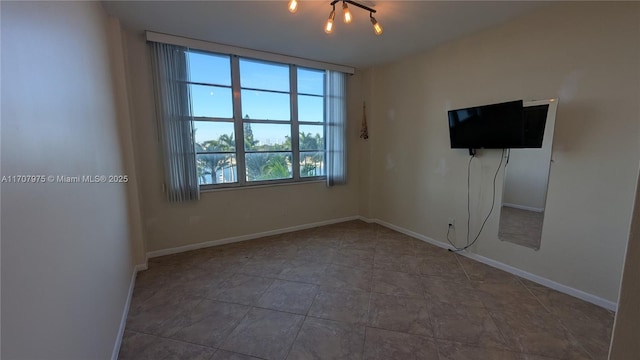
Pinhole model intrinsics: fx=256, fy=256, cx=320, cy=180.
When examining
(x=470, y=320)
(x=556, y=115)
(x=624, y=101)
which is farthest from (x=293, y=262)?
(x=624, y=101)

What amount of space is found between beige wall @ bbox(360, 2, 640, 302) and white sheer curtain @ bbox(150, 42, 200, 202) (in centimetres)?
304

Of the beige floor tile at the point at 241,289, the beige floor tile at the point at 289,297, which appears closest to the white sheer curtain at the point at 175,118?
the beige floor tile at the point at 241,289

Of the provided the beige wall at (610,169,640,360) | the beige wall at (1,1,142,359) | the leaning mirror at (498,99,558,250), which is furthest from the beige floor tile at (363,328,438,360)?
the leaning mirror at (498,99,558,250)

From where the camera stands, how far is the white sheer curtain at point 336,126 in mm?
4090

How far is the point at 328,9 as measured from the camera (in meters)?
2.38

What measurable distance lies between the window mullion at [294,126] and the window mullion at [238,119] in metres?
0.77

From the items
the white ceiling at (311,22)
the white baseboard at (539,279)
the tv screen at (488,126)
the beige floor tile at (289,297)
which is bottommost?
the beige floor tile at (289,297)

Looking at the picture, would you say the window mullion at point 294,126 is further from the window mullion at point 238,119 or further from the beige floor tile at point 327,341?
the beige floor tile at point 327,341

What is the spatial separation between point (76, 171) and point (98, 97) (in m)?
0.86

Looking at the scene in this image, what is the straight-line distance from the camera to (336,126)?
420 cm

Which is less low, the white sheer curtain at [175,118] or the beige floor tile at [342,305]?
the white sheer curtain at [175,118]

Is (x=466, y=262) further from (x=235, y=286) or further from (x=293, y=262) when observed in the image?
(x=235, y=286)

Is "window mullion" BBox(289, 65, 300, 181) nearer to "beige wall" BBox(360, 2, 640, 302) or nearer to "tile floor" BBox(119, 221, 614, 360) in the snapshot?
"tile floor" BBox(119, 221, 614, 360)

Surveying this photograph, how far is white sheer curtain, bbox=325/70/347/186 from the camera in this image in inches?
161
